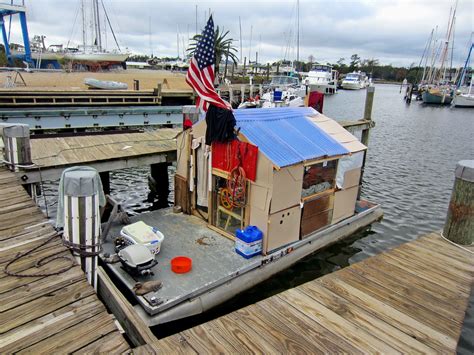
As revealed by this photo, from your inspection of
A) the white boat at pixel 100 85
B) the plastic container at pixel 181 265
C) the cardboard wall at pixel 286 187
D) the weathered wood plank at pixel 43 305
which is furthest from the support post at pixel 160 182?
the white boat at pixel 100 85

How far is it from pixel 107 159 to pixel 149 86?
2417 centimetres

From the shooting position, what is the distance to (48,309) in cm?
417

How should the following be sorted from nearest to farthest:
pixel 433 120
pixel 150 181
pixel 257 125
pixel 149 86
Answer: pixel 257 125
pixel 150 181
pixel 149 86
pixel 433 120

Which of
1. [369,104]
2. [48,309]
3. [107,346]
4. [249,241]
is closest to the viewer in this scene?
[107,346]

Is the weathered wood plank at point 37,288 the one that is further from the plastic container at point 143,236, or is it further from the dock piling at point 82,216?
the plastic container at point 143,236

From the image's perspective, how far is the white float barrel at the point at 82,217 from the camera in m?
5.10

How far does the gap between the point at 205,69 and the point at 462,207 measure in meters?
6.45

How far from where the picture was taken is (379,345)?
4.24 m

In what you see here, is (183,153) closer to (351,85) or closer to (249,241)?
(249,241)

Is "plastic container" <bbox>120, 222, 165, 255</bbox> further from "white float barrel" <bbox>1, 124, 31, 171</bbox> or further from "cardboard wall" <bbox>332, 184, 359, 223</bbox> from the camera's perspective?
"cardboard wall" <bbox>332, 184, 359, 223</bbox>

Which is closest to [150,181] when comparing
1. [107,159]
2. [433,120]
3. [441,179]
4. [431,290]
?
[107,159]

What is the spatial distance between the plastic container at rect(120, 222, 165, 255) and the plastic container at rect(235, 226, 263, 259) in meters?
2.00

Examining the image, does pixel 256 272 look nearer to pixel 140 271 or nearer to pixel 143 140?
pixel 140 271

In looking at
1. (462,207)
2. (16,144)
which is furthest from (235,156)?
(16,144)
